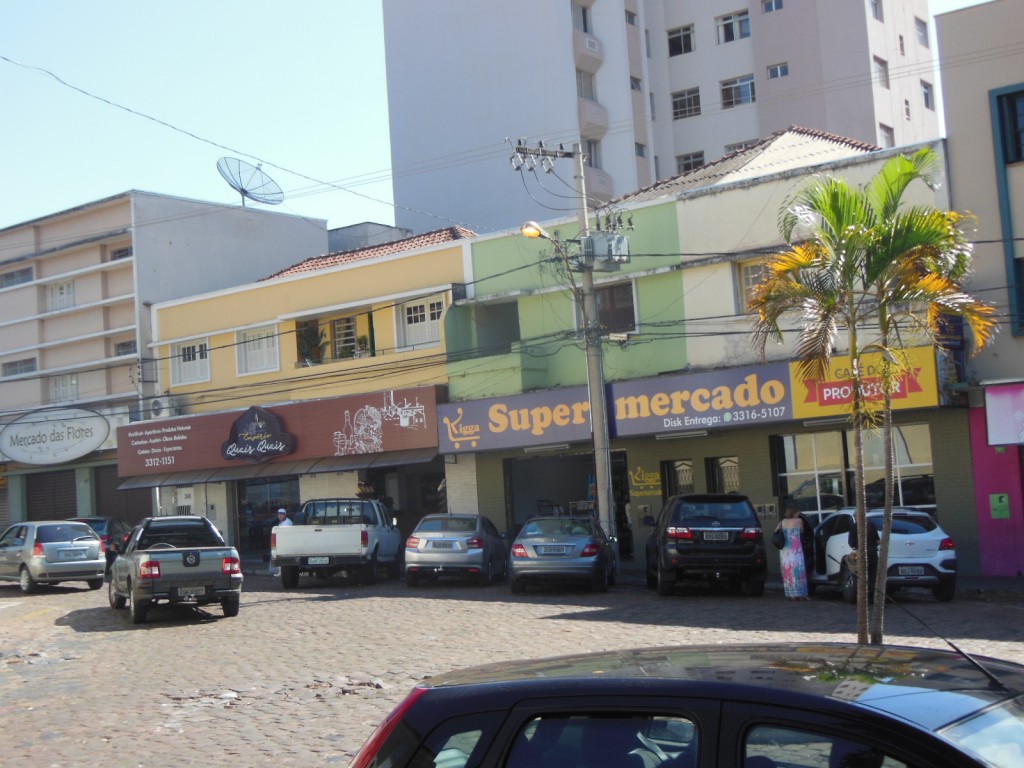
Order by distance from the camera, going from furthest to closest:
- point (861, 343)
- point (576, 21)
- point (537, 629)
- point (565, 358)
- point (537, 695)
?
point (576, 21) < point (565, 358) < point (861, 343) < point (537, 629) < point (537, 695)

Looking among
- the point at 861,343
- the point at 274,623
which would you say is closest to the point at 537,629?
the point at 274,623

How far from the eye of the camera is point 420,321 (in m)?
31.5

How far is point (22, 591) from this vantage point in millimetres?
25812

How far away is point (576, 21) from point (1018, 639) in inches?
1441

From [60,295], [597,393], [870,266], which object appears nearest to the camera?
[870,266]

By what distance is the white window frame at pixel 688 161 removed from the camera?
159ft

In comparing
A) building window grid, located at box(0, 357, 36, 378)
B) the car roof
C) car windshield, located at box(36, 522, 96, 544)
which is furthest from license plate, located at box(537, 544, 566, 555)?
building window grid, located at box(0, 357, 36, 378)

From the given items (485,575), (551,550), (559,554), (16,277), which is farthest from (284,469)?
(16,277)

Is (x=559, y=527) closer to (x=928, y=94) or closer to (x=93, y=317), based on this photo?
(x=93, y=317)

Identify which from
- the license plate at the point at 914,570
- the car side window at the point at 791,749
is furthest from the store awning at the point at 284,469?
the car side window at the point at 791,749

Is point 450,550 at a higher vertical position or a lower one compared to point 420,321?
lower

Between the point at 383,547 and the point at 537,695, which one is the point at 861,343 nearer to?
the point at 383,547

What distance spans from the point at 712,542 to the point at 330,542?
8.66m

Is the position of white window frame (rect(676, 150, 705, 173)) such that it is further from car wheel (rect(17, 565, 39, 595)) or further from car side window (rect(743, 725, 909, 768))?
car side window (rect(743, 725, 909, 768))
